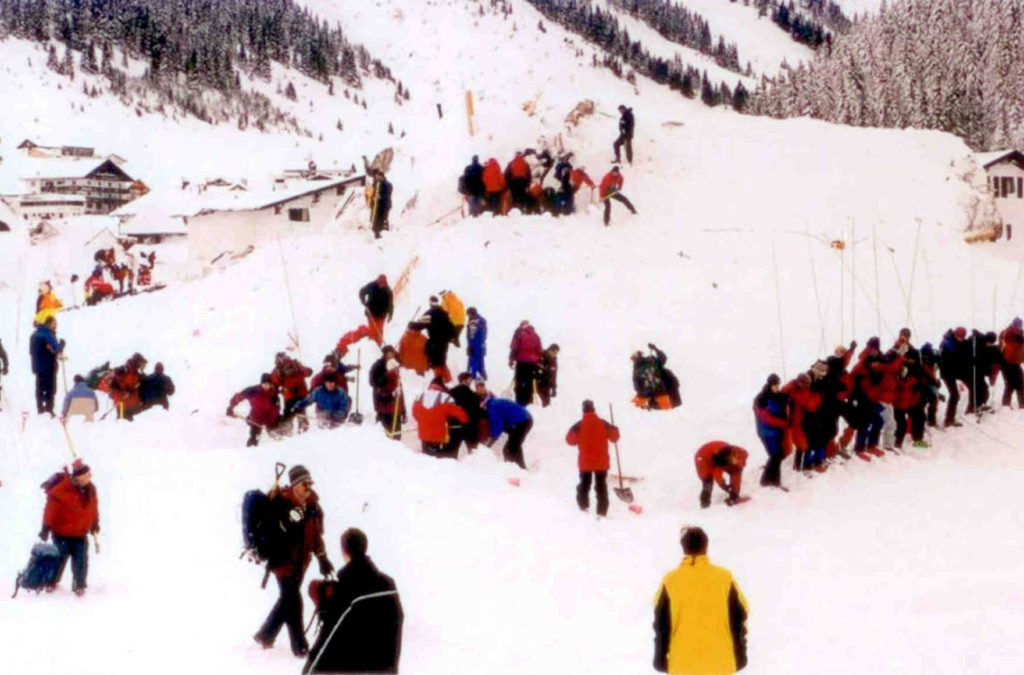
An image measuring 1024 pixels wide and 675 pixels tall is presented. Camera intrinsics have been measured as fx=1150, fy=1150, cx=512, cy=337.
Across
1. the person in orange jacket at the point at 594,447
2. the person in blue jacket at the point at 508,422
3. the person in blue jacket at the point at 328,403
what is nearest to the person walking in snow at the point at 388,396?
the person in blue jacket at the point at 328,403

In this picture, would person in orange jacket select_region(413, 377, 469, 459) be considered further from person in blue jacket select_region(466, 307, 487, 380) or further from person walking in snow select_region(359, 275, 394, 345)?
person walking in snow select_region(359, 275, 394, 345)

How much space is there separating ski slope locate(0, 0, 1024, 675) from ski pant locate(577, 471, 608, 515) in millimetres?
145

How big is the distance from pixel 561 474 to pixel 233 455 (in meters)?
4.26

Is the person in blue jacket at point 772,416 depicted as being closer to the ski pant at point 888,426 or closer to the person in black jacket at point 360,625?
the ski pant at point 888,426

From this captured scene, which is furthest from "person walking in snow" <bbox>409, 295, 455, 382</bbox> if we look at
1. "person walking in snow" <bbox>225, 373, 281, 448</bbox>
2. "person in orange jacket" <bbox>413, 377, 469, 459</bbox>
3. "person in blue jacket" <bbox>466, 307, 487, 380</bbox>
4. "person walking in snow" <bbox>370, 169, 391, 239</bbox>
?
"person walking in snow" <bbox>370, 169, 391, 239</bbox>

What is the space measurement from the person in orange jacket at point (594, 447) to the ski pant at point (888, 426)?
13.5 feet

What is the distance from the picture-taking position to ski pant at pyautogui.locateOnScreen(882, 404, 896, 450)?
1506cm

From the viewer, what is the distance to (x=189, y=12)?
199m

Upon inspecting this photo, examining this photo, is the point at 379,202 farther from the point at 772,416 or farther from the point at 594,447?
the point at 772,416

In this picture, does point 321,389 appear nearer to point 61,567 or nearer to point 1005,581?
point 61,567

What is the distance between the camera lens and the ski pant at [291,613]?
7961 millimetres

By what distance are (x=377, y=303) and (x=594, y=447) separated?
7067 millimetres

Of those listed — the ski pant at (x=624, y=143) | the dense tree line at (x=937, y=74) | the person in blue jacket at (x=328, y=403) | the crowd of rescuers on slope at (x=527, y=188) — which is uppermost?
the dense tree line at (x=937, y=74)

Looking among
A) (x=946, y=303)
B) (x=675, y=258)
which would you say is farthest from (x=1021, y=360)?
(x=675, y=258)
